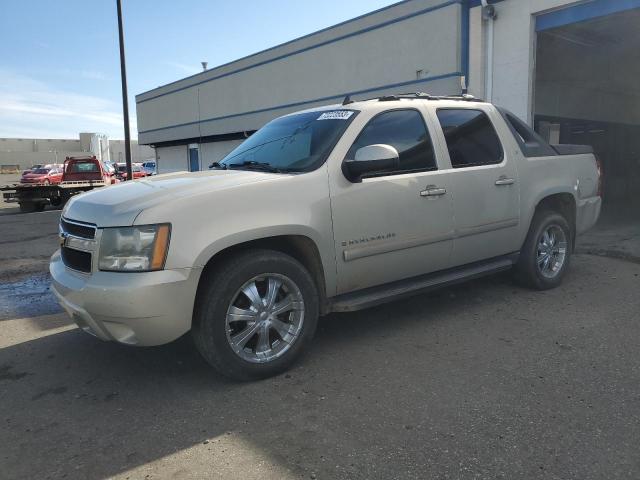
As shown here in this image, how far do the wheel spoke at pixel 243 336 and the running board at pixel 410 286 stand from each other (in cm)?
64

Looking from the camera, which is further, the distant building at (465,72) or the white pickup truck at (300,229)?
Answer: the distant building at (465,72)

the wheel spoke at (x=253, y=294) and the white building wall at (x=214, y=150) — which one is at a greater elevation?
the white building wall at (x=214, y=150)

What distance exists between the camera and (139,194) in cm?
349

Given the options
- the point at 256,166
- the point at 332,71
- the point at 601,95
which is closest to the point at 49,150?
the point at 332,71

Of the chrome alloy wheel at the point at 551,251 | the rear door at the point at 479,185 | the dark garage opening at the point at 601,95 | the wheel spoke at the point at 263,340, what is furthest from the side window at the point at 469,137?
the dark garage opening at the point at 601,95

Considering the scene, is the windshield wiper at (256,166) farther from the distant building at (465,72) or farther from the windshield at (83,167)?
the windshield at (83,167)

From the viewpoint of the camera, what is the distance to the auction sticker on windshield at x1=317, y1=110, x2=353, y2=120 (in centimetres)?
416

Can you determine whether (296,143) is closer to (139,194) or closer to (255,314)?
(139,194)

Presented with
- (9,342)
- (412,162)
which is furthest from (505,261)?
(9,342)

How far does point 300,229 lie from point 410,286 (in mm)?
1168

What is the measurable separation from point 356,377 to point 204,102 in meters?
19.6

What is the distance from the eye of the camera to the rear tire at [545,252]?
5.31 m

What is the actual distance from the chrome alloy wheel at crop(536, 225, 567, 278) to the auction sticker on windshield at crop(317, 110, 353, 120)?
257 centimetres

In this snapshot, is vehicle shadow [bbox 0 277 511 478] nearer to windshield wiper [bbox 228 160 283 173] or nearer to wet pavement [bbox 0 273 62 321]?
wet pavement [bbox 0 273 62 321]
